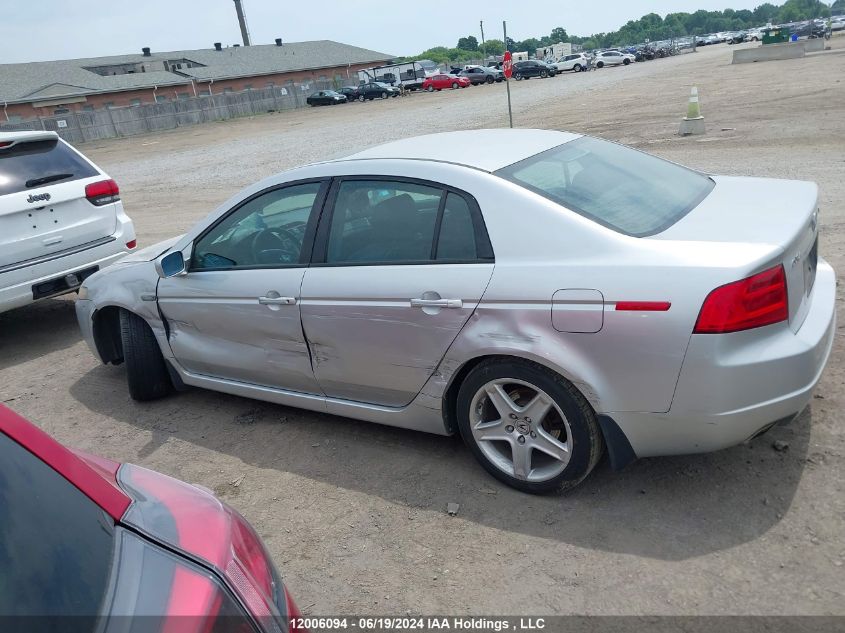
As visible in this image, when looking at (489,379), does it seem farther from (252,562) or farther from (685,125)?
(685,125)

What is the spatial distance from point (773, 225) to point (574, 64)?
2320 inches

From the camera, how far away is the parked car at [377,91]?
53531 millimetres

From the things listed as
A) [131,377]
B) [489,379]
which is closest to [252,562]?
[489,379]

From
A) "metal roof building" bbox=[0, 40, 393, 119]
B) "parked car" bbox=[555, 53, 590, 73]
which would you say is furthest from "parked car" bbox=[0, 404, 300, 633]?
"metal roof building" bbox=[0, 40, 393, 119]

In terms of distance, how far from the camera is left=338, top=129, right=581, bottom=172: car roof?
12.0 ft

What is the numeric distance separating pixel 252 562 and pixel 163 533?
0.24 metres

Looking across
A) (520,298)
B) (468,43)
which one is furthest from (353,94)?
(468,43)

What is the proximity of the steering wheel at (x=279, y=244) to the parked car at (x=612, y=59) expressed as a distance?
61.4 metres

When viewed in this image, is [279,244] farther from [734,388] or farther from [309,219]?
[734,388]

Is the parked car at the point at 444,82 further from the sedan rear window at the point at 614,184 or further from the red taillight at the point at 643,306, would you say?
the red taillight at the point at 643,306

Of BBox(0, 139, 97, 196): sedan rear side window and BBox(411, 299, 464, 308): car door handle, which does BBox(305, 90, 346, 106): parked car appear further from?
BBox(411, 299, 464, 308): car door handle

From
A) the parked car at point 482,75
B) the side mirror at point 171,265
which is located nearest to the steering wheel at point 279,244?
the side mirror at point 171,265

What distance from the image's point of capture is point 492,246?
10.9 feet

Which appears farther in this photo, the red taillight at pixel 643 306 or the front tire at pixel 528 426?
the front tire at pixel 528 426
